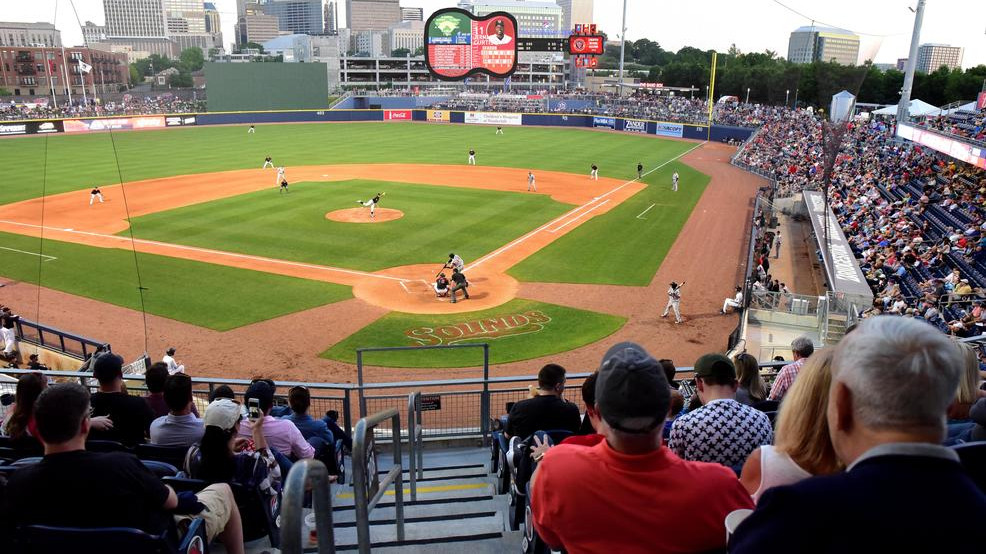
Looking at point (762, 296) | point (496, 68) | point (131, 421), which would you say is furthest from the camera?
point (496, 68)

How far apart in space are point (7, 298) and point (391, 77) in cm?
10387

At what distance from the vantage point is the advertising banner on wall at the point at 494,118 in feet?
273

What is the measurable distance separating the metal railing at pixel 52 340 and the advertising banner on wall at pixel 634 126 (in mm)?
65924

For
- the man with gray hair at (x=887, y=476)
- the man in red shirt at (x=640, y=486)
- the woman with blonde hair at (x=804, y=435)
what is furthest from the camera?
the man in red shirt at (x=640, y=486)

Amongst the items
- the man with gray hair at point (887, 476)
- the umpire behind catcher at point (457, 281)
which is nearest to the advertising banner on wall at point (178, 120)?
the umpire behind catcher at point (457, 281)

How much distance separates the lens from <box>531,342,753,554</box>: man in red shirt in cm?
270

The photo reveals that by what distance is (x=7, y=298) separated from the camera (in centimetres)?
2148

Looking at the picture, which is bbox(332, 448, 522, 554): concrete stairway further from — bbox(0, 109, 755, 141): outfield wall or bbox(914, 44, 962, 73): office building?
bbox(914, 44, 962, 73): office building

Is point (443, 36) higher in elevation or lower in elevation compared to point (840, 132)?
higher

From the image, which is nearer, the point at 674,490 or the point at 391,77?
the point at 674,490

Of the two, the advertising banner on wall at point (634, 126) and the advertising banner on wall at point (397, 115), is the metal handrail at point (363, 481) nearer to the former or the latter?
the advertising banner on wall at point (634, 126)

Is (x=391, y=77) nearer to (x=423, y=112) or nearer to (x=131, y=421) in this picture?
(x=423, y=112)

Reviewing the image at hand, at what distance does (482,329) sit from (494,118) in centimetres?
6857

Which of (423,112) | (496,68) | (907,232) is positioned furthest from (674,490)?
(423,112)
